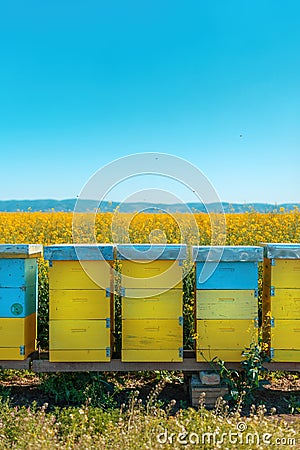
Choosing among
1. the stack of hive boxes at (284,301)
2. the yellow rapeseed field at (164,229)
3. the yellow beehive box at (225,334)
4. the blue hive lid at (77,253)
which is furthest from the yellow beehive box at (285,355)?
the yellow rapeseed field at (164,229)

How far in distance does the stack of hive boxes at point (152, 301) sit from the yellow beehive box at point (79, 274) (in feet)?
0.59

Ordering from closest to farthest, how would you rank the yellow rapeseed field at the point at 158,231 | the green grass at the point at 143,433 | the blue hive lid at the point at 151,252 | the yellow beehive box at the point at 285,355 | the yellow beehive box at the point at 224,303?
the green grass at the point at 143,433 < the blue hive lid at the point at 151,252 < the yellow beehive box at the point at 224,303 < the yellow beehive box at the point at 285,355 < the yellow rapeseed field at the point at 158,231

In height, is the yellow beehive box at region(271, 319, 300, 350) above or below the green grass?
above

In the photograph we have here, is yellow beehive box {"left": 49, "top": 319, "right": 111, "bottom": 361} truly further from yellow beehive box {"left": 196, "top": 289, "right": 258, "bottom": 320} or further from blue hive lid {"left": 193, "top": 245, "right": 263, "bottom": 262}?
blue hive lid {"left": 193, "top": 245, "right": 263, "bottom": 262}

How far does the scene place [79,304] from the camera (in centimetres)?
503

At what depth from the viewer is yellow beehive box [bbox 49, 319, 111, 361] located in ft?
16.6

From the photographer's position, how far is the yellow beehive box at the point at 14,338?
5.10 metres

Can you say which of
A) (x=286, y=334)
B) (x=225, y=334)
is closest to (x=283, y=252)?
(x=286, y=334)

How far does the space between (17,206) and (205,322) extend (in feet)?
22.6

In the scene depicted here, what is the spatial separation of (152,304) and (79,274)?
707 mm

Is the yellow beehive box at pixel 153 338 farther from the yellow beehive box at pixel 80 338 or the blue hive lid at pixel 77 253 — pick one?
the blue hive lid at pixel 77 253

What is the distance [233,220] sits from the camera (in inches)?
413

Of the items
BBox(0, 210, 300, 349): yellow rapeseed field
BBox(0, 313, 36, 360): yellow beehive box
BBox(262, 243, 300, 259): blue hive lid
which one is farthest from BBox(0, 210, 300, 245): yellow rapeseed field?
BBox(262, 243, 300, 259): blue hive lid

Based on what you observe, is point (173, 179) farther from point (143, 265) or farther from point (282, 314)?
point (282, 314)
